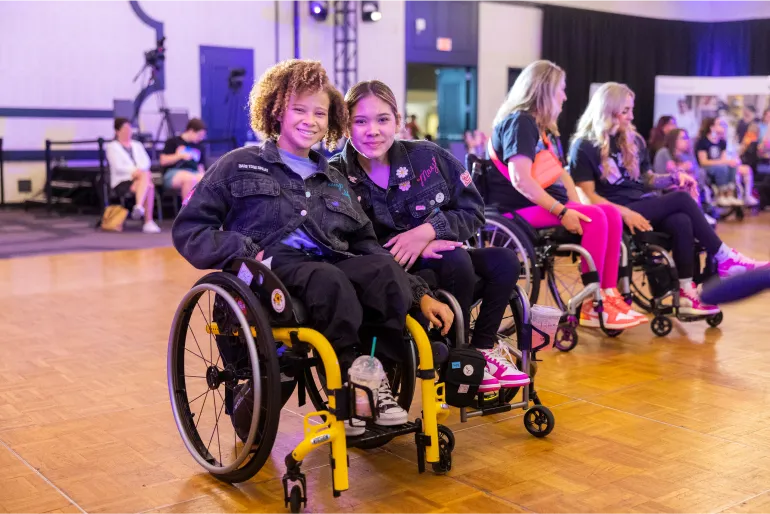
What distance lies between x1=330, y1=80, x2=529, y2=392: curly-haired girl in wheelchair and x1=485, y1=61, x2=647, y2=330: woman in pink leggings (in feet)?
3.06

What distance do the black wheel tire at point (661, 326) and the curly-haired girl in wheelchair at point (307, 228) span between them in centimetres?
193

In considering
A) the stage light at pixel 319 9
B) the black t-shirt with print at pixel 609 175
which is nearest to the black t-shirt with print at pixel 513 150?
the black t-shirt with print at pixel 609 175

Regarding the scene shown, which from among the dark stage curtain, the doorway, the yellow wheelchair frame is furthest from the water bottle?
the dark stage curtain

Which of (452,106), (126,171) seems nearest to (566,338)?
(126,171)

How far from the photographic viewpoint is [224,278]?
203 centimetres

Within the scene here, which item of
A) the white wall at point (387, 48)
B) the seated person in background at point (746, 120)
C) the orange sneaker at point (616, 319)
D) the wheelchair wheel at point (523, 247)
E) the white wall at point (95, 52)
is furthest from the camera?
the white wall at point (387, 48)

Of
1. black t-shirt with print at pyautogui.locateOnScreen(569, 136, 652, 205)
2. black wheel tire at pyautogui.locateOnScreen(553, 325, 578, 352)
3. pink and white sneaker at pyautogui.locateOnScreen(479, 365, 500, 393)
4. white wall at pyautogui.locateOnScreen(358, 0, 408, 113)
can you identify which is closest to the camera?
pink and white sneaker at pyautogui.locateOnScreen(479, 365, 500, 393)

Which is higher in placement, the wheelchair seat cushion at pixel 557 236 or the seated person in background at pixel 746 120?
the seated person in background at pixel 746 120

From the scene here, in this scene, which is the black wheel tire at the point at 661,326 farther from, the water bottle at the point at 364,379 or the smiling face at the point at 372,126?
the water bottle at the point at 364,379

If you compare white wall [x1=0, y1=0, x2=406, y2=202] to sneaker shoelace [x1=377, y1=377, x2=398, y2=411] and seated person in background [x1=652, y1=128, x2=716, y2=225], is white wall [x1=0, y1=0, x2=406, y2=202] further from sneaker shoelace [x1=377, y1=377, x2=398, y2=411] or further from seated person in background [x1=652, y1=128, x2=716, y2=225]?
sneaker shoelace [x1=377, y1=377, x2=398, y2=411]

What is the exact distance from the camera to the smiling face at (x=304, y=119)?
2.23 m

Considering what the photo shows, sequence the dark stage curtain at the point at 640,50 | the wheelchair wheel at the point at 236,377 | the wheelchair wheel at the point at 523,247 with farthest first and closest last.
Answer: the dark stage curtain at the point at 640,50 → the wheelchair wheel at the point at 523,247 → the wheelchair wheel at the point at 236,377

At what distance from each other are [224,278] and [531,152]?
1735 millimetres

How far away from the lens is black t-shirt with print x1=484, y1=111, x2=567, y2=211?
135 inches
